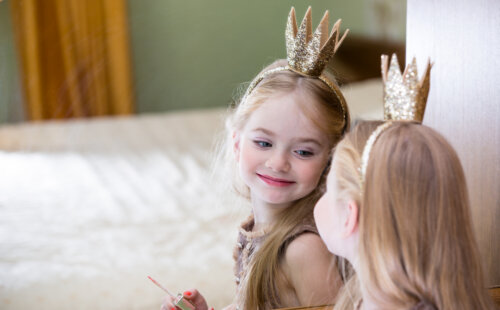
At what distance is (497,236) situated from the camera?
2.83 feet

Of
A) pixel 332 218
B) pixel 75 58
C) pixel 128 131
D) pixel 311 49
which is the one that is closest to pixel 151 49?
pixel 75 58

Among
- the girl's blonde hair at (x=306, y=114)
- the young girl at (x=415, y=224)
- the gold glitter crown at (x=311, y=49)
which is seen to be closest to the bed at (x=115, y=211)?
the girl's blonde hair at (x=306, y=114)

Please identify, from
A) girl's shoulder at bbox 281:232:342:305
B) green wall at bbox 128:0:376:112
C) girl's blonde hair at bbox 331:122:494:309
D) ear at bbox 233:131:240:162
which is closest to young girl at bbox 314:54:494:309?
girl's blonde hair at bbox 331:122:494:309

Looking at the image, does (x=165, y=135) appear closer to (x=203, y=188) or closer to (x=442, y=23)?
(x=203, y=188)

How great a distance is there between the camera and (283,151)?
2.98 ft

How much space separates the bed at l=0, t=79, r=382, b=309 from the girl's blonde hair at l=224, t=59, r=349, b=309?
269mm

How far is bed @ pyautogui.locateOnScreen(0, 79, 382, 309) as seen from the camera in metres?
1.52

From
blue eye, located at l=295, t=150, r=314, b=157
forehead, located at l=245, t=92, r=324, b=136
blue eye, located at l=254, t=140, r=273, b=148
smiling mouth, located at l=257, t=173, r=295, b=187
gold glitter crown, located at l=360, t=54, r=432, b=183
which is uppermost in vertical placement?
gold glitter crown, located at l=360, t=54, r=432, b=183

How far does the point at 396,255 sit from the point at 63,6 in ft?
9.45

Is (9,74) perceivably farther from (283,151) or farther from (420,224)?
(420,224)

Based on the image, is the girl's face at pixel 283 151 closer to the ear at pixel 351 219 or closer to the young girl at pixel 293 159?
the young girl at pixel 293 159

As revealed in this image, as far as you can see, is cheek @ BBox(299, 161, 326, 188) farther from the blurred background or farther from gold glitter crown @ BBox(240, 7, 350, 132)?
the blurred background

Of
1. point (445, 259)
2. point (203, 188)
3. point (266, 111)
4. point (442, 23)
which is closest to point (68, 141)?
point (203, 188)

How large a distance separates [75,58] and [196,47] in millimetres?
649
